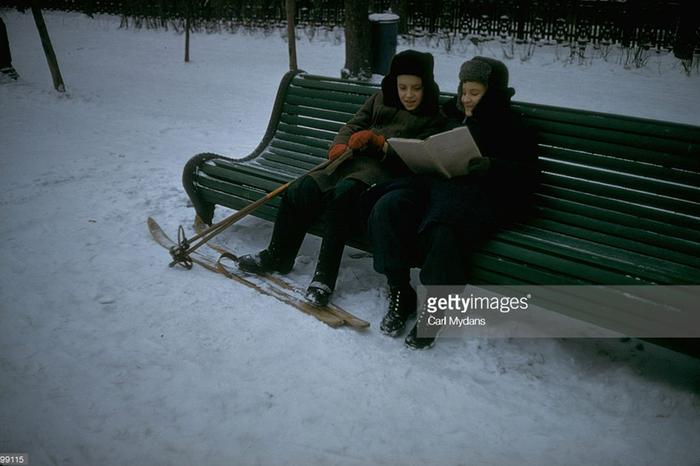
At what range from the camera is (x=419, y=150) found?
296 cm

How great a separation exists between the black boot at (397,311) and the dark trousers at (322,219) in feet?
1.28

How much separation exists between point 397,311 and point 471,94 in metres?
1.34

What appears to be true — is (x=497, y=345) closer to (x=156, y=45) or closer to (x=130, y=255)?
Result: (x=130, y=255)

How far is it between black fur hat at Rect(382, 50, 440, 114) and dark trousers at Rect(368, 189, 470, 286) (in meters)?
0.74

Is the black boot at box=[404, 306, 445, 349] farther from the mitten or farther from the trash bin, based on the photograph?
the trash bin

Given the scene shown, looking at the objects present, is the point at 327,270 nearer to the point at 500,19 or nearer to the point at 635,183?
the point at 635,183

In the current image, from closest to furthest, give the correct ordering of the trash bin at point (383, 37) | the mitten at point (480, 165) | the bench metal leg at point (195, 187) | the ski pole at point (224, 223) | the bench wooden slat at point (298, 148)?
the mitten at point (480, 165) → the ski pole at point (224, 223) → the bench metal leg at point (195, 187) → the bench wooden slat at point (298, 148) → the trash bin at point (383, 37)

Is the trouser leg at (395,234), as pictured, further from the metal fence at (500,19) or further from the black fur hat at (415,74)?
the metal fence at (500,19)

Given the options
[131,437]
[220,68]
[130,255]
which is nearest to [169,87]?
[220,68]

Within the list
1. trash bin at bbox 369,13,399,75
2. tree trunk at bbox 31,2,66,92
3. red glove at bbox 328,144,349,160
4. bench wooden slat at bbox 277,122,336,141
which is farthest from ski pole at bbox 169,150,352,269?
tree trunk at bbox 31,2,66,92

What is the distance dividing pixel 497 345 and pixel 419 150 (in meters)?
1.13

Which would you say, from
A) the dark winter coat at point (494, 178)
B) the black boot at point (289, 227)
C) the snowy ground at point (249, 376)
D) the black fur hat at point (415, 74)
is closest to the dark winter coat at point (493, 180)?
the dark winter coat at point (494, 178)

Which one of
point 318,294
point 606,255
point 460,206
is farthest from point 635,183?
point 318,294

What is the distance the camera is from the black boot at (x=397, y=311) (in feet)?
9.42
